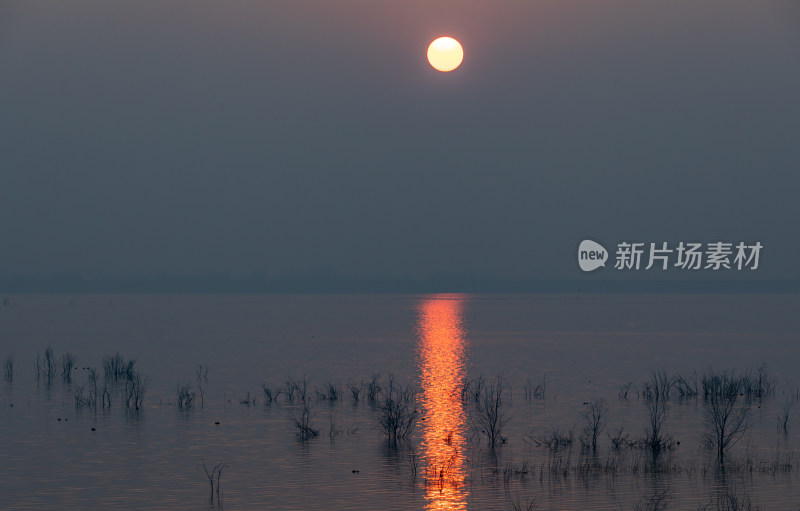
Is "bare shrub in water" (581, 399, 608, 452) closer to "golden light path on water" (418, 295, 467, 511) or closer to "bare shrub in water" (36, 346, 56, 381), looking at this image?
"golden light path on water" (418, 295, 467, 511)

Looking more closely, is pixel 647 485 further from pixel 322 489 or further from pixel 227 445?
pixel 227 445

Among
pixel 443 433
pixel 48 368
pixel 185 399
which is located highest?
pixel 48 368

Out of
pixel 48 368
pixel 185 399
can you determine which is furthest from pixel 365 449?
pixel 48 368

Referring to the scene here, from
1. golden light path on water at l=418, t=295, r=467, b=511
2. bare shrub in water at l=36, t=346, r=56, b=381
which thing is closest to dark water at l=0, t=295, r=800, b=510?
golden light path on water at l=418, t=295, r=467, b=511

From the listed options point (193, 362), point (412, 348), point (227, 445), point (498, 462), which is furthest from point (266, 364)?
point (498, 462)

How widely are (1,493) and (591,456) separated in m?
17.6

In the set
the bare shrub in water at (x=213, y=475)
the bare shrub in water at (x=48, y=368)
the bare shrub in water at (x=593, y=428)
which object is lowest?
the bare shrub in water at (x=213, y=475)

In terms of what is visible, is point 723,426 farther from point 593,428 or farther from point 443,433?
point 443,433

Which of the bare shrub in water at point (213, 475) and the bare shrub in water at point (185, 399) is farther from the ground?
the bare shrub in water at point (185, 399)

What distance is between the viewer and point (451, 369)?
69375 mm

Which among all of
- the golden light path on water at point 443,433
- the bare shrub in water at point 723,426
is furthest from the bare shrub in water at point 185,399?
the bare shrub in water at point 723,426

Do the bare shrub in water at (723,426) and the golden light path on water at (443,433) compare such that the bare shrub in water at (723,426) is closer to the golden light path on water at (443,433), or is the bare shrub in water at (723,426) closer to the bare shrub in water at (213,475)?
the golden light path on water at (443,433)

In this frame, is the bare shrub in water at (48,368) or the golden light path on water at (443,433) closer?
the golden light path on water at (443,433)

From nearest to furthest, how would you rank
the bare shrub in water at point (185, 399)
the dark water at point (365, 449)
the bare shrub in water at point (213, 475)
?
the dark water at point (365, 449), the bare shrub in water at point (213, 475), the bare shrub in water at point (185, 399)
